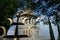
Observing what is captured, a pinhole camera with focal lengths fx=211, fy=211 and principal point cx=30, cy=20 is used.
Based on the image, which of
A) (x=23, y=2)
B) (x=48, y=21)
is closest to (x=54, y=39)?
(x=48, y=21)

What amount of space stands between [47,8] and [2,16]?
A: 5037 mm

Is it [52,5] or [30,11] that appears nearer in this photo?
[52,5]

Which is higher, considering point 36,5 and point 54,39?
point 36,5

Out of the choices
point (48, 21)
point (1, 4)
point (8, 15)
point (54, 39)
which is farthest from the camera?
point (8, 15)

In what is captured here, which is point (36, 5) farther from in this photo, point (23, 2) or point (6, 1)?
point (6, 1)

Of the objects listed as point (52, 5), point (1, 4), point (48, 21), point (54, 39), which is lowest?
point (54, 39)

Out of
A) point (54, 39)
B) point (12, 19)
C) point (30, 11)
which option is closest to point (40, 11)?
point (30, 11)

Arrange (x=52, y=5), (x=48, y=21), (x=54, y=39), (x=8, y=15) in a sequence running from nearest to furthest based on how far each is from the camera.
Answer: (x=52, y=5)
(x=48, y=21)
(x=54, y=39)
(x=8, y=15)

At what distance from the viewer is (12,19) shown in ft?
44.9

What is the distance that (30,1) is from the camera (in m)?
8.34

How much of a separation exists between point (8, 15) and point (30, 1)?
16.2 feet

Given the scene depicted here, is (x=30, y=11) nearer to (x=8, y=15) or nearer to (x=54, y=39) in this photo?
(x=54, y=39)

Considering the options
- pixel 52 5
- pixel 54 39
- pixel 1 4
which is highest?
pixel 1 4

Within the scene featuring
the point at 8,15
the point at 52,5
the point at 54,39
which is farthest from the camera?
the point at 8,15
